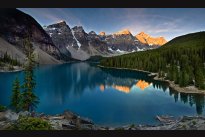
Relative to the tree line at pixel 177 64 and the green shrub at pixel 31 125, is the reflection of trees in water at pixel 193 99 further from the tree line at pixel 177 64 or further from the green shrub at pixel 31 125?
the green shrub at pixel 31 125

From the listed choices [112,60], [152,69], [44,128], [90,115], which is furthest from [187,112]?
[112,60]

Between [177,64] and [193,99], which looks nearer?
[193,99]

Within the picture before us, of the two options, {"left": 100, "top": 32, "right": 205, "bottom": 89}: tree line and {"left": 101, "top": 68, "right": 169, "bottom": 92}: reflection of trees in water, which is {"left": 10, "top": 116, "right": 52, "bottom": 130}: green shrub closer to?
{"left": 100, "top": 32, "right": 205, "bottom": 89}: tree line

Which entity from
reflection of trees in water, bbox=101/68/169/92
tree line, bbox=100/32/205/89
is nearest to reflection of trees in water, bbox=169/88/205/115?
tree line, bbox=100/32/205/89

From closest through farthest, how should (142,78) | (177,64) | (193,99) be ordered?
(193,99)
(142,78)
(177,64)

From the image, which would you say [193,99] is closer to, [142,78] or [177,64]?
[142,78]

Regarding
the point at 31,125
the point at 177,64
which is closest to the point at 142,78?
the point at 177,64

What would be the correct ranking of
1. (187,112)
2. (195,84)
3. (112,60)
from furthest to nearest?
1. (112,60)
2. (195,84)
3. (187,112)

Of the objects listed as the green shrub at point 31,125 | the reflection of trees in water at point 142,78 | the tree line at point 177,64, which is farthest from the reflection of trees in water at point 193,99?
the green shrub at point 31,125
